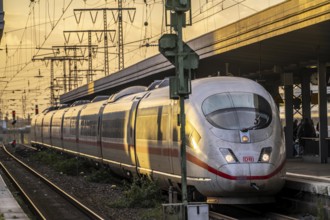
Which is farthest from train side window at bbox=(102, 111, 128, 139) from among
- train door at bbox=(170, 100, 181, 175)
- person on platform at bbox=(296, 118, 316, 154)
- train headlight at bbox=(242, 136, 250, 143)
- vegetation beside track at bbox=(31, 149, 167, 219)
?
train headlight at bbox=(242, 136, 250, 143)

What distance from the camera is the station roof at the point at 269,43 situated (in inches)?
623

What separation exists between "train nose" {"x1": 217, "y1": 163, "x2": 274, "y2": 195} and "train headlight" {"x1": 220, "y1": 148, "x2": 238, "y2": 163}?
11 centimetres

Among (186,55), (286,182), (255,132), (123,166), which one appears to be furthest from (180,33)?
(123,166)

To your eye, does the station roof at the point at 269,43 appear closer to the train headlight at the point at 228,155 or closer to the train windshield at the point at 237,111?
the train windshield at the point at 237,111

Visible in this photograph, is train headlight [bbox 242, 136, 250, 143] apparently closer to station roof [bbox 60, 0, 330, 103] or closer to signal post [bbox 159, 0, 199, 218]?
signal post [bbox 159, 0, 199, 218]

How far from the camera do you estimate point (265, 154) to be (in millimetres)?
13094

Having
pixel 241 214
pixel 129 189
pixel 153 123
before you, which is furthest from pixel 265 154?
pixel 129 189

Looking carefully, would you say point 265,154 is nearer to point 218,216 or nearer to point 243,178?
point 243,178

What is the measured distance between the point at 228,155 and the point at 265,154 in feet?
2.59

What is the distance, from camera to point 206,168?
43.0ft

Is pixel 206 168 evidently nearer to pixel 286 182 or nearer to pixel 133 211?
pixel 286 182

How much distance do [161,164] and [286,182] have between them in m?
3.17

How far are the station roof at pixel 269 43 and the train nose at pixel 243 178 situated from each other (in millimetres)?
4228

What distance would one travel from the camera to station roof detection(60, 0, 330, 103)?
15.8 m
